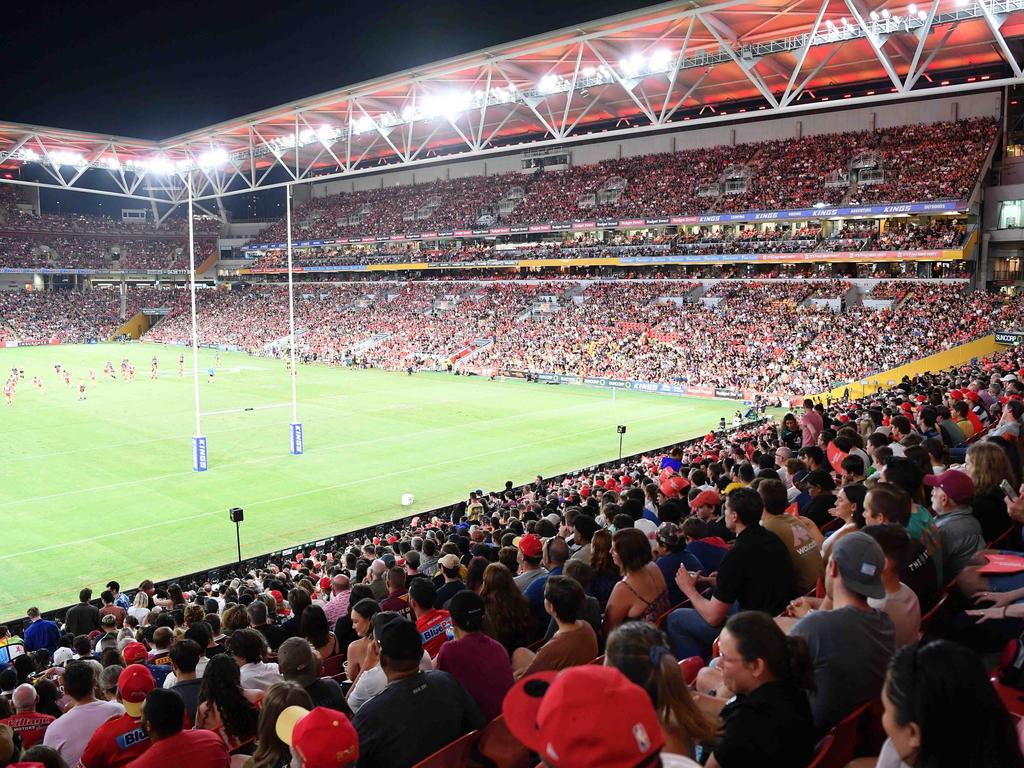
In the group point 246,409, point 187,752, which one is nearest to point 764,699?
point 187,752

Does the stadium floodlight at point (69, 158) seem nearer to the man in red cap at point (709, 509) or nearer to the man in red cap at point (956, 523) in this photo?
the man in red cap at point (709, 509)

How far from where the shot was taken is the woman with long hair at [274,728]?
13.6 feet

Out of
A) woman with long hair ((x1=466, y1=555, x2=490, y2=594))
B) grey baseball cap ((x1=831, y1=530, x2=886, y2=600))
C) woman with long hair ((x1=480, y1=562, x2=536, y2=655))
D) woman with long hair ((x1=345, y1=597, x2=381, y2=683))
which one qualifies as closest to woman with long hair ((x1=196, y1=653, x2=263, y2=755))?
woman with long hair ((x1=345, y1=597, x2=381, y2=683))

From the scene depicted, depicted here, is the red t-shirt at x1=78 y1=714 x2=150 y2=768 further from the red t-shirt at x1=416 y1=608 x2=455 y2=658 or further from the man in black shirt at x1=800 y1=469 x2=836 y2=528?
the man in black shirt at x1=800 y1=469 x2=836 y2=528

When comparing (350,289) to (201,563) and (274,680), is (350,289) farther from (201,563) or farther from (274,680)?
(274,680)

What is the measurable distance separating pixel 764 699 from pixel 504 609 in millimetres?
2828

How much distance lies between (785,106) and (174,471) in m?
25.4

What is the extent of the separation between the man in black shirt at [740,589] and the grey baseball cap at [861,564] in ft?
4.31

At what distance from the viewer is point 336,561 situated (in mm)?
15328

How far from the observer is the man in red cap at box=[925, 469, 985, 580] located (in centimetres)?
576

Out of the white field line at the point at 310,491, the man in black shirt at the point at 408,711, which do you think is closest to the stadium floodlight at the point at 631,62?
the white field line at the point at 310,491

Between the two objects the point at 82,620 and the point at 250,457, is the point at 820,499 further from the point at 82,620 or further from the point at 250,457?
the point at 250,457

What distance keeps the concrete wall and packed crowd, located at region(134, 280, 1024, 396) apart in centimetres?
1234

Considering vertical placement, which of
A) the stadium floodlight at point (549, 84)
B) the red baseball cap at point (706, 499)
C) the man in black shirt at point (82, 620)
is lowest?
the man in black shirt at point (82, 620)
